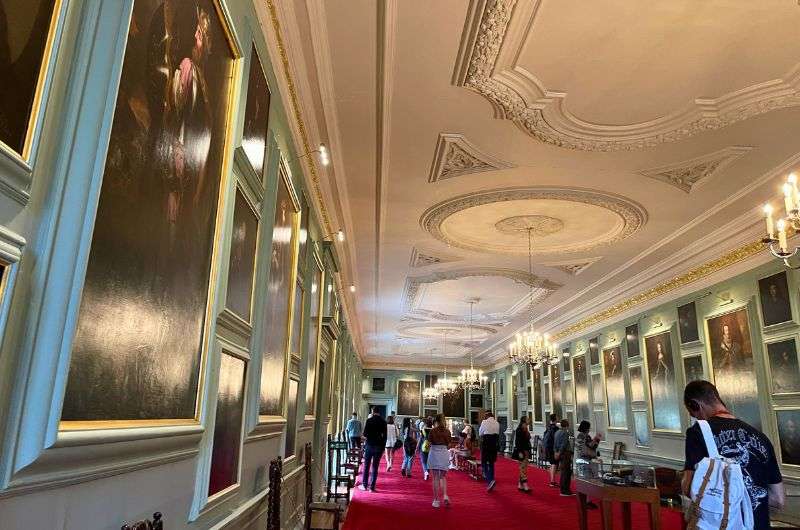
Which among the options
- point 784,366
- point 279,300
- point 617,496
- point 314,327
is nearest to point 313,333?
point 314,327

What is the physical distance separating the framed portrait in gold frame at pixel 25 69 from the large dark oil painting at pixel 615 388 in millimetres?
15259

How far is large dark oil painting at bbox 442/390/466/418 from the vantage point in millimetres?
34062

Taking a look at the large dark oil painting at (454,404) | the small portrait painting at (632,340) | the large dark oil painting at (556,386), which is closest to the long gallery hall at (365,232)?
the small portrait painting at (632,340)

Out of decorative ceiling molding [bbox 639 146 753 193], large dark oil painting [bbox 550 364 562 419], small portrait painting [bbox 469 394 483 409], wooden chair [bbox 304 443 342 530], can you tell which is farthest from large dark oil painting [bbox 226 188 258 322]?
small portrait painting [bbox 469 394 483 409]

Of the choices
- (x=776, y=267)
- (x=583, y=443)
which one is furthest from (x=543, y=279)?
(x=776, y=267)

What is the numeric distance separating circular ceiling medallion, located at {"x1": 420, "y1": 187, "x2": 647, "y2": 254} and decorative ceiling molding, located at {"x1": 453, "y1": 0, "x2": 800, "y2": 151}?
177 centimetres

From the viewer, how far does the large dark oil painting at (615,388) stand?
1478 centimetres

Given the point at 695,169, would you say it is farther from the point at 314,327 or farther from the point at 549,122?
the point at 314,327

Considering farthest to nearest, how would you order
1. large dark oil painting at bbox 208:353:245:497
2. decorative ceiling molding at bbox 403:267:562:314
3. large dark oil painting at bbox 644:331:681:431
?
1. decorative ceiling molding at bbox 403:267:562:314
2. large dark oil painting at bbox 644:331:681:431
3. large dark oil painting at bbox 208:353:245:497

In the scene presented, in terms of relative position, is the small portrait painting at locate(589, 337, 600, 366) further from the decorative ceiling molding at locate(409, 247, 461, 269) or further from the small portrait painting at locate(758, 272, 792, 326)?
the small portrait painting at locate(758, 272, 792, 326)

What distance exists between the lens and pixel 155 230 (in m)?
2.20

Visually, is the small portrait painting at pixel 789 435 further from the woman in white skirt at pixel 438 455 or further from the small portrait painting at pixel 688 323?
the woman in white skirt at pixel 438 455

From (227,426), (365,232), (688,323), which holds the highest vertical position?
(365,232)

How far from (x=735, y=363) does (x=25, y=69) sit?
38.4 ft
